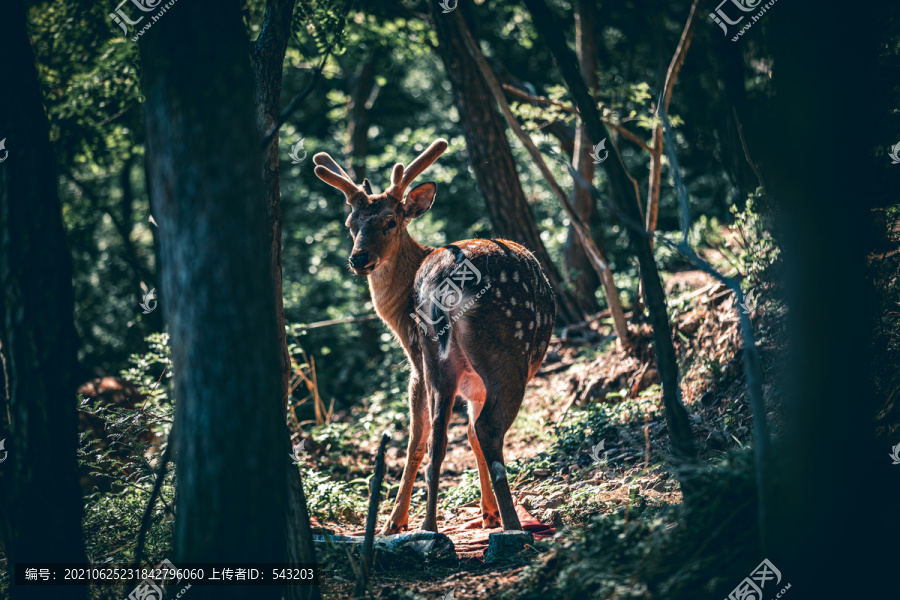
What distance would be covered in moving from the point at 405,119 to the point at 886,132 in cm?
1066

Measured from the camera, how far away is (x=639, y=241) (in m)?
3.68

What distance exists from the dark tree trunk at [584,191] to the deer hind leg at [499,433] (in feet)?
13.9

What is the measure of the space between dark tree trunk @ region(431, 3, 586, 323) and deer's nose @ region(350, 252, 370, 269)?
3.45m

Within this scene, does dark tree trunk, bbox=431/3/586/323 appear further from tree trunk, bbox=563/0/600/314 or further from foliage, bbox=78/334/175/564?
foliage, bbox=78/334/175/564

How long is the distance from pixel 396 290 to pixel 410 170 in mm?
1074

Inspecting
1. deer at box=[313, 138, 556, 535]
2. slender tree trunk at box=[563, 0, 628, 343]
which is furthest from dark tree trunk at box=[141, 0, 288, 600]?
slender tree trunk at box=[563, 0, 628, 343]

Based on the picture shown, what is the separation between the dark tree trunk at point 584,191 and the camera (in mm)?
8328

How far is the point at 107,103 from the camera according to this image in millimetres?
8078

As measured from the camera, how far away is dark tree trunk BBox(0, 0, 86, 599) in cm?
330

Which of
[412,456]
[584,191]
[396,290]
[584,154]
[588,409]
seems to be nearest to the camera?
[412,456]

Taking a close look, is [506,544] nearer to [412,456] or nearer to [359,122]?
[412,456]

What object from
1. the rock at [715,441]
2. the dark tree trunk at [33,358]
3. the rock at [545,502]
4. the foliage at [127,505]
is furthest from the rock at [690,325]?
the dark tree trunk at [33,358]

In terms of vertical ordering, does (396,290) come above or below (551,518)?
above

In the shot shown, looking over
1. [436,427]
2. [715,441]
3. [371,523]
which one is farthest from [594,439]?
[371,523]
